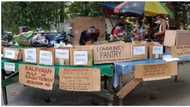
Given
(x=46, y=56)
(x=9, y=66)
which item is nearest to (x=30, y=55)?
(x=46, y=56)

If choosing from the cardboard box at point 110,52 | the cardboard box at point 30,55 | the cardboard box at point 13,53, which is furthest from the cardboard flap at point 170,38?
the cardboard box at point 13,53

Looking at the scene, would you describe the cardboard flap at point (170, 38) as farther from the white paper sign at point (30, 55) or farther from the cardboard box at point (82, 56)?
the white paper sign at point (30, 55)

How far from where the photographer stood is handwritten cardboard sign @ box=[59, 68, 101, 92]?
5.26 metres

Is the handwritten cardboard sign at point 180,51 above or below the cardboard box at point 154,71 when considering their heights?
above

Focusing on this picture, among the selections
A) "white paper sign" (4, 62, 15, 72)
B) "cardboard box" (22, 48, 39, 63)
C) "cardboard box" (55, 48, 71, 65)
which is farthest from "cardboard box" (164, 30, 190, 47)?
"white paper sign" (4, 62, 15, 72)

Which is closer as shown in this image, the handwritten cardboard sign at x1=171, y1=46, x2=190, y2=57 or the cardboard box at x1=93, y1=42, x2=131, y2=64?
the cardboard box at x1=93, y1=42, x2=131, y2=64

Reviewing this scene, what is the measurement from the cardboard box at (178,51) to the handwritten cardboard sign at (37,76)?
1.93m

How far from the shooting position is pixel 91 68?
5.26 m

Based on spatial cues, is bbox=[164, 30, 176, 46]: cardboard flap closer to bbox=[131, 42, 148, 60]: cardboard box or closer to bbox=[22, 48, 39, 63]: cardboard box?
bbox=[131, 42, 148, 60]: cardboard box

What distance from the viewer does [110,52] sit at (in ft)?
17.9

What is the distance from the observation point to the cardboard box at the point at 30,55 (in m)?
5.63

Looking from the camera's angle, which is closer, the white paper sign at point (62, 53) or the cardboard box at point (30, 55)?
the white paper sign at point (62, 53)

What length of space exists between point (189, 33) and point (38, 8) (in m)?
7.87

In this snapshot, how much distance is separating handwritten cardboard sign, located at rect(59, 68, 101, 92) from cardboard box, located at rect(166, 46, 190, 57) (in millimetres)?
1502
